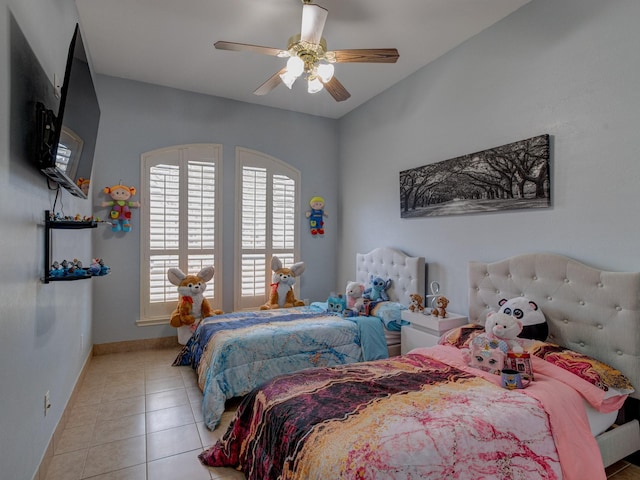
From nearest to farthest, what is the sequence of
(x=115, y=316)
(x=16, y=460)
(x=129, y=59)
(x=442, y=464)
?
(x=442, y=464)
(x=16, y=460)
(x=129, y=59)
(x=115, y=316)

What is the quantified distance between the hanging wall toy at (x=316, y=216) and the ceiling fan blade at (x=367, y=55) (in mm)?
2434

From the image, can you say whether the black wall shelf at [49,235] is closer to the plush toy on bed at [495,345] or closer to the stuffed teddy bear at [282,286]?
the plush toy on bed at [495,345]

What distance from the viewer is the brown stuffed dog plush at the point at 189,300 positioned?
3.73 meters

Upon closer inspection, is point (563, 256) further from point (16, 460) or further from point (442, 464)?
point (16, 460)

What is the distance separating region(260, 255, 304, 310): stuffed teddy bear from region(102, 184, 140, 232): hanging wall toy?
5.50ft

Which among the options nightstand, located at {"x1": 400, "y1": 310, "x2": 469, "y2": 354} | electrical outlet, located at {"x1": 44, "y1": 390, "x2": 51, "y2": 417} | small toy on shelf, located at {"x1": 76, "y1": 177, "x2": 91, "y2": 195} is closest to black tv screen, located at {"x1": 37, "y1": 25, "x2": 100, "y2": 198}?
small toy on shelf, located at {"x1": 76, "y1": 177, "x2": 91, "y2": 195}

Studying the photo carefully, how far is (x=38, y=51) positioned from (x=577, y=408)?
3224 millimetres

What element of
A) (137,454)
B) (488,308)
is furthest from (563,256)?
(137,454)

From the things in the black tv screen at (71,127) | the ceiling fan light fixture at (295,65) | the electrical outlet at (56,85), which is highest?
the ceiling fan light fixture at (295,65)

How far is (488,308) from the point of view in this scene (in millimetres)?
2725

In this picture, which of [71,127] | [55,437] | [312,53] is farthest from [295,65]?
[55,437]

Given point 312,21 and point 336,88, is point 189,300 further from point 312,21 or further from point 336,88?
point 312,21

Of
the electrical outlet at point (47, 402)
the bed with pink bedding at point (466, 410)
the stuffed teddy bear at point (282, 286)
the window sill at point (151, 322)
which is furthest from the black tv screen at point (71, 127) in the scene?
the stuffed teddy bear at point (282, 286)

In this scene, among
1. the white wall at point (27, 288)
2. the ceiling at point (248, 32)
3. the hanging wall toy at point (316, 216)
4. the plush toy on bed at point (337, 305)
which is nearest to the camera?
the white wall at point (27, 288)
